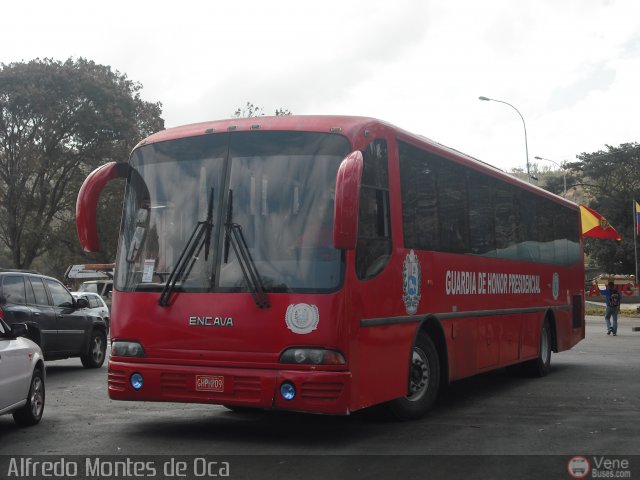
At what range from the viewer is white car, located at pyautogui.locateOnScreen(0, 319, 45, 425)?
28.9 feet

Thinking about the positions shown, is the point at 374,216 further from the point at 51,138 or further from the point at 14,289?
the point at 51,138

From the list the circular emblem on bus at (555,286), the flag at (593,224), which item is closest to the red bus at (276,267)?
the circular emblem on bus at (555,286)

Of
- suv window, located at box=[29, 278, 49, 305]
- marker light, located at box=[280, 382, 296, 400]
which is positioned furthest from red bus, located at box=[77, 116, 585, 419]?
suv window, located at box=[29, 278, 49, 305]

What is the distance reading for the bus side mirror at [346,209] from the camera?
24.9 feet

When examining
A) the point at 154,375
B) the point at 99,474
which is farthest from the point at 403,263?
the point at 99,474

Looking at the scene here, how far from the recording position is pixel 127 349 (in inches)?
346

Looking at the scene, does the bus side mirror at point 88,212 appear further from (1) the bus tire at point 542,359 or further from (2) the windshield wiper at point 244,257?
(1) the bus tire at point 542,359

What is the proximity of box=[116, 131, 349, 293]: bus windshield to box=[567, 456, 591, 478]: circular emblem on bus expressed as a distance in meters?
2.48

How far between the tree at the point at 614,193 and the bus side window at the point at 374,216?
73.4m

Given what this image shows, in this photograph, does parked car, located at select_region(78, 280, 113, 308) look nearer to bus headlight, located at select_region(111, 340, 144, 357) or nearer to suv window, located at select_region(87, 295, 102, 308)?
suv window, located at select_region(87, 295, 102, 308)

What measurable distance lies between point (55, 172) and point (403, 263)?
38612 mm

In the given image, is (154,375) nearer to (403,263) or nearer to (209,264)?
(209,264)

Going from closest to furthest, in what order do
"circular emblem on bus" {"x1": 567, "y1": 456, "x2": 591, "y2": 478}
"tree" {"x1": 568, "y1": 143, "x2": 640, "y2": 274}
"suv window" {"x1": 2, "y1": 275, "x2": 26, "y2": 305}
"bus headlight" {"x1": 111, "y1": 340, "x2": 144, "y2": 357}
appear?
"circular emblem on bus" {"x1": 567, "y1": 456, "x2": 591, "y2": 478} → "bus headlight" {"x1": 111, "y1": 340, "x2": 144, "y2": 357} → "suv window" {"x1": 2, "y1": 275, "x2": 26, "y2": 305} → "tree" {"x1": 568, "y1": 143, "x2": 640, "y2": 274}

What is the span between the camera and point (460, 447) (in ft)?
26.8
